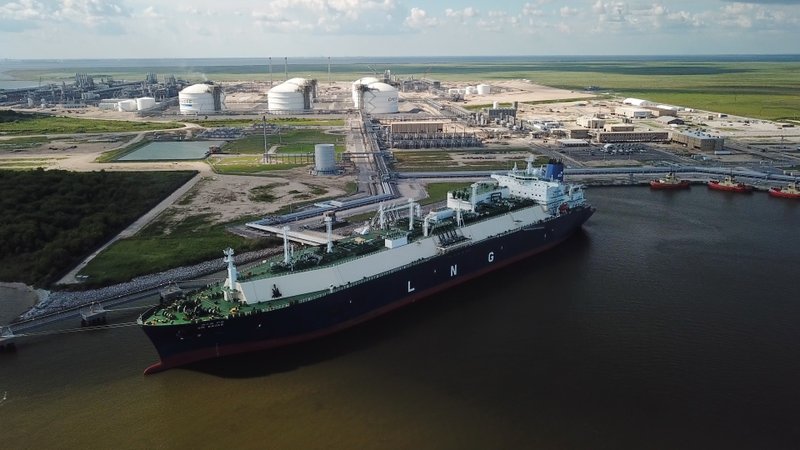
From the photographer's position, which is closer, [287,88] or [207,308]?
[207,308]

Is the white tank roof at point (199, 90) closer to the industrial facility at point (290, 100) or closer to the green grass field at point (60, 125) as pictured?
the industrial facility at point (290, 100)

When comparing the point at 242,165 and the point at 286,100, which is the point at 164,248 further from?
the point at 286,100

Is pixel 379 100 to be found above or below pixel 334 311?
above

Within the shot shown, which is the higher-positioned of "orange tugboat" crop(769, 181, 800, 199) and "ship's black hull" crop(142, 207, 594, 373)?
"orange tugboat" crop(769, 181, 800, 199)

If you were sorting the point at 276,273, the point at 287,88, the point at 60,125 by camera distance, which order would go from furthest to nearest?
1. the point at 287,88
2. the point at 60,125
3. the point at 276,273

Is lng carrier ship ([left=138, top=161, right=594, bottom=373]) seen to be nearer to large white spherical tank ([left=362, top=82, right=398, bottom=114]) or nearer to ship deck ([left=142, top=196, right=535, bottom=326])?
ship deck ([left=142, top=196, right=535, bottom=326])

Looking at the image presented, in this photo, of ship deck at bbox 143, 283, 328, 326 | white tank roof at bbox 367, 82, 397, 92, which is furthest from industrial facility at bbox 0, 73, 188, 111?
ship deck at bbox 143, 283, 328, 326

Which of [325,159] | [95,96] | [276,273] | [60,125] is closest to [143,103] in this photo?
[60,125]
